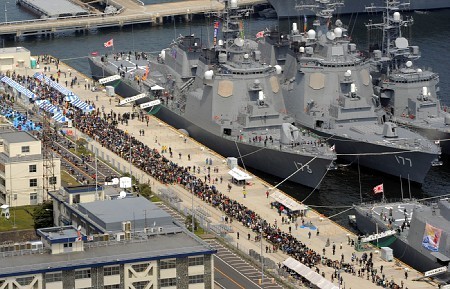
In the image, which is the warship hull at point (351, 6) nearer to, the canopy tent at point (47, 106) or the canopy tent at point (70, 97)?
the canopy tent at point (70, 97)

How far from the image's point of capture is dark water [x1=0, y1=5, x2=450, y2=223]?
120669 mm

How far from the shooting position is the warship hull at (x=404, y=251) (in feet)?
324

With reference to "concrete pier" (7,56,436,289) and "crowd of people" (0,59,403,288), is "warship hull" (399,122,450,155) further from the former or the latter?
"crowd of people" (0,59,403,288)

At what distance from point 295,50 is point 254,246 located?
3875cm

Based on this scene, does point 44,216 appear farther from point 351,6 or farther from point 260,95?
point 351,6

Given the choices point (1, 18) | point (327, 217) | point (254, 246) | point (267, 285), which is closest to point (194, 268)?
point (267, 285)

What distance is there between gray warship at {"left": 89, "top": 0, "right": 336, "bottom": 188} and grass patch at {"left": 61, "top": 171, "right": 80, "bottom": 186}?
18.4 meters

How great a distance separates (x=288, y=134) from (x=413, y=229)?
72.2ft

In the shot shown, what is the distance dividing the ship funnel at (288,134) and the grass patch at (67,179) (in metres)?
19.2

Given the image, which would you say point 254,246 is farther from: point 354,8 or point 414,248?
point 354,8

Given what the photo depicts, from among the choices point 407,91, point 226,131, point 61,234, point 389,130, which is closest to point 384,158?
point 389,130

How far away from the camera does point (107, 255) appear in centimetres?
8038

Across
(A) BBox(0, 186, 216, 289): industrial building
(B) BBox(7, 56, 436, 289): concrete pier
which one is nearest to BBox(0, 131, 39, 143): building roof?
(B) BBox(7, 56, 436, 289): concrete pier

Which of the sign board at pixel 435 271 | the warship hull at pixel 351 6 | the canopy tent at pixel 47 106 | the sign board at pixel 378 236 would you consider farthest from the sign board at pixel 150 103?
the warship hull at pixel 351 6
